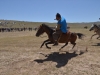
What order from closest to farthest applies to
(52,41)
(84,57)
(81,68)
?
(81,68), (84,57), (52,41)

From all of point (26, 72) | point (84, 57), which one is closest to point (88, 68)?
point (84, 57)

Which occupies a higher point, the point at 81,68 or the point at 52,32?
the point at 52,32

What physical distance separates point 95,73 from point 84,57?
258cm

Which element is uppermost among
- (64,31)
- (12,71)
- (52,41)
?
(64,31)

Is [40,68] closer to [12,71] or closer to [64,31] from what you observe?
[12,71]

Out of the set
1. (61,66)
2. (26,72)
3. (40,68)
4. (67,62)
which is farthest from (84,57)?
(26,72)

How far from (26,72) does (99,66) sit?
135 inches

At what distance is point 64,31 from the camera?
10688 mm

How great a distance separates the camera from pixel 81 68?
827cm

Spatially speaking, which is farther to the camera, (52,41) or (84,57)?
(52,41)

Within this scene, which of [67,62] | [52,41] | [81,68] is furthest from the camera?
[52,41]

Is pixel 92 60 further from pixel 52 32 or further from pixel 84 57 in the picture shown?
pixel 52 32

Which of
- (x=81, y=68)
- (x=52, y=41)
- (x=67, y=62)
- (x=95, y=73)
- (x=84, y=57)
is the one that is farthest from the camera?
(x=52, y=41)

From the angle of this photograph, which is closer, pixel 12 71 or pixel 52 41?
pixel 12 71
